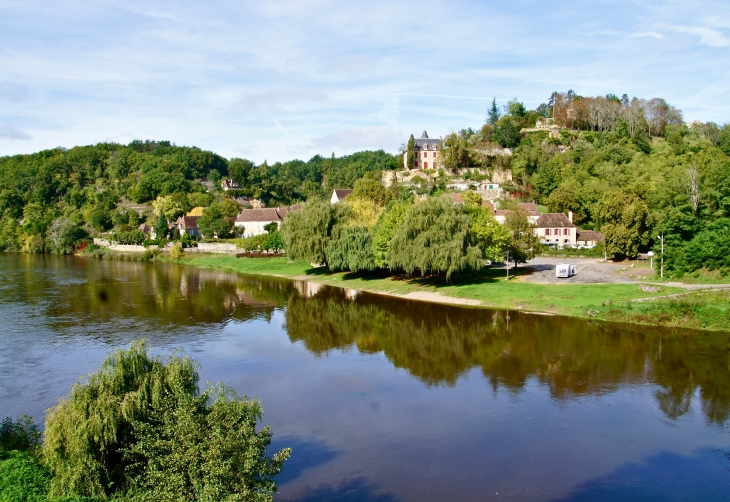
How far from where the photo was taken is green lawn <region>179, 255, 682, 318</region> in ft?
120

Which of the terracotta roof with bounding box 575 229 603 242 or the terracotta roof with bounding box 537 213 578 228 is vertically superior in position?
the terracotta roof with bounding box 537 213 578 228

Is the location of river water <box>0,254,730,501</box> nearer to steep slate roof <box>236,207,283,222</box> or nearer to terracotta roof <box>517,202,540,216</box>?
terracotta roof <box>517,202,540,216</box>

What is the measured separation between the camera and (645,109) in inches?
4250

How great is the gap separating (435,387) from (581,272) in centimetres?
2835

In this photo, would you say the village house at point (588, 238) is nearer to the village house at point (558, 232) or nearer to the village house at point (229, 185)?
the village house at point (558, 232)

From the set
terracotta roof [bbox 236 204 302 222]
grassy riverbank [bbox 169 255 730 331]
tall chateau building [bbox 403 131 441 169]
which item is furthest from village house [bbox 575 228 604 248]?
terracotta roof [bbox 236 204 302 222]

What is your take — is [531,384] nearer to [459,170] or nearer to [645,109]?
[459,170]

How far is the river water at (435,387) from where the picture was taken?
16297 mm

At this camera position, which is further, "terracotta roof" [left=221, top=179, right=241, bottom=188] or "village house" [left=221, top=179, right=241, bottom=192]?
"terracotta roof" [left=221, top=179, right=241, bottom=188]

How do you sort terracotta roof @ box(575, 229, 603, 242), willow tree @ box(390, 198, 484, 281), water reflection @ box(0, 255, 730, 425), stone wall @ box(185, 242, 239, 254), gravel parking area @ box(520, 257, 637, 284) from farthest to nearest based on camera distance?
1. stone wall @ box(185, 242, 239, 254)
2. terracotta roof @ box(575, 229, 603, 242)
3. gravel parking area @ box(520, 257, 637, 284)
4. willow tree @ box(390, 198, 484, 281)
5. water reflection @ box(0, 255, 730, 425)

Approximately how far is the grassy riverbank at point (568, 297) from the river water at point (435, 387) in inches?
64.0

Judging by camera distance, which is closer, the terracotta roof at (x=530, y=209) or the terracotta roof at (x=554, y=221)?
the terracotta roof at (x=554, y=221)

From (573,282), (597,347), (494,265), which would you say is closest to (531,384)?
(597,347)

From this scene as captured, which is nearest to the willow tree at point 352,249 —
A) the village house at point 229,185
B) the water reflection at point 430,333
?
Result: the water reflection at point 430,333
